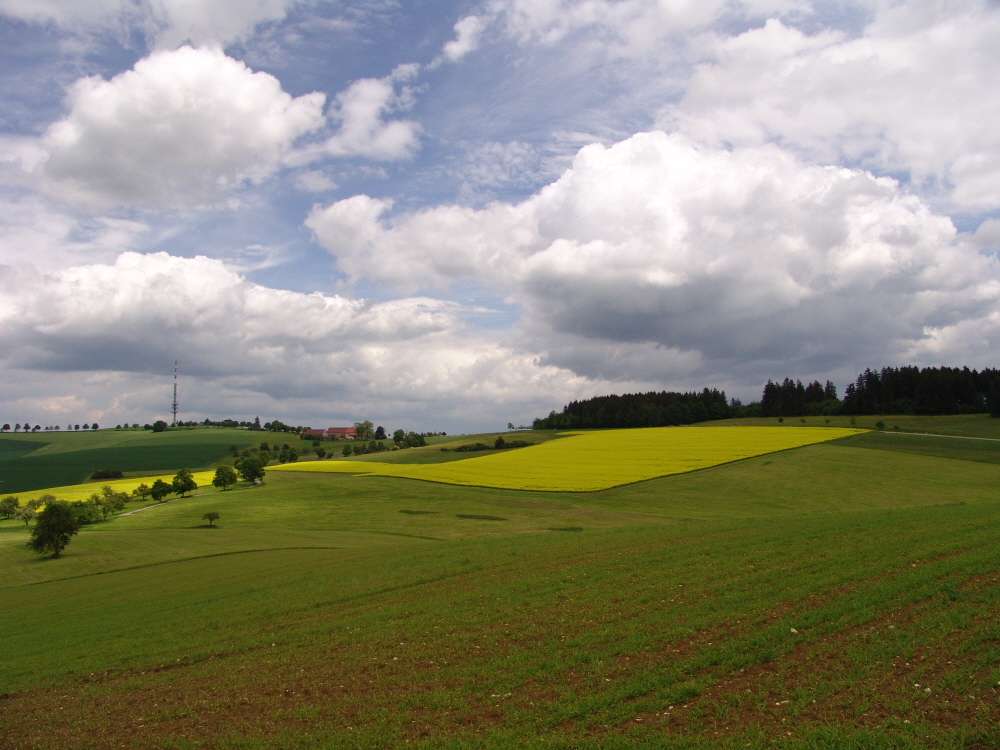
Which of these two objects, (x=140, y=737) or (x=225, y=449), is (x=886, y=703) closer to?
(x=140, y=737)

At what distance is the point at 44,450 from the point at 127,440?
19.8 m

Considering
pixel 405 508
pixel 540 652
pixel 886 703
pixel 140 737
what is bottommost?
pixel 405 508

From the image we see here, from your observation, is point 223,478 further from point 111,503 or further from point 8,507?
point 8,507

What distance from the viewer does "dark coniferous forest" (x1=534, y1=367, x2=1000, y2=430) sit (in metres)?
118

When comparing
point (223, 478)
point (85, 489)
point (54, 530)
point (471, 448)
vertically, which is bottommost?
point (85, 489)

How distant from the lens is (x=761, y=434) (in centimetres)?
9425

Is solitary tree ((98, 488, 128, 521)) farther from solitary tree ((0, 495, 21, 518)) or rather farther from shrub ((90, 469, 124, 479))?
shrub ((90, 469, 124, 479))

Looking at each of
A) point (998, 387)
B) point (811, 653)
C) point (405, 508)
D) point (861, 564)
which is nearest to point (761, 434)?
point (998, 387)

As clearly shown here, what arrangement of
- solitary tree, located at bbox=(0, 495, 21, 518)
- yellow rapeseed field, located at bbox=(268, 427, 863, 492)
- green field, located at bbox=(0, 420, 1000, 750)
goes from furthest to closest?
solitary tree, located at bbox=(0, 495, 21, 518)
yellow rapeseed field, located at bbox=(268, 427, 863, 492)
green field, located at bbox=(0, 420, 1000, 750)

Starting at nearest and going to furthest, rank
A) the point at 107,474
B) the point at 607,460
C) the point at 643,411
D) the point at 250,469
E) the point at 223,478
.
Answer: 1. the point at 607,460
2. the point at 223,478
3. the point at 250,469
4. the point at 107,474
5. the point at 643,411

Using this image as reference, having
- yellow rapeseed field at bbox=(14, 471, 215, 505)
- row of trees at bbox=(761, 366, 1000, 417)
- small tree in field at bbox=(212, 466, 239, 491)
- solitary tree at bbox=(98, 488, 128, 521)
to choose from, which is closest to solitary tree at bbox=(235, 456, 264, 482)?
small tree in field at bbox=(212, 466, 239, 491)

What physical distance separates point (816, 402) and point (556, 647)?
16435cm

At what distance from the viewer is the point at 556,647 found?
12.6 metres

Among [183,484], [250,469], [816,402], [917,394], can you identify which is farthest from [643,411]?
[183,484]
